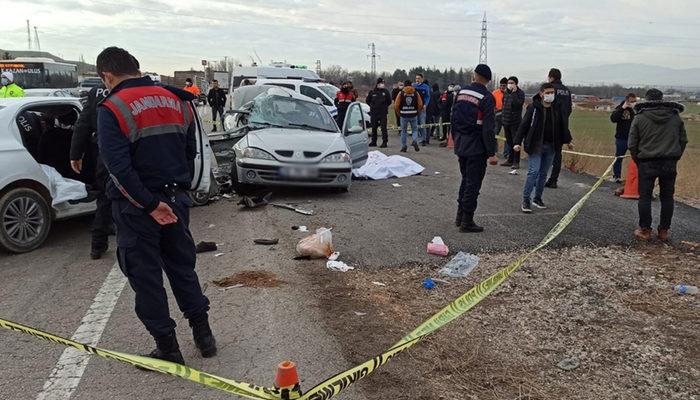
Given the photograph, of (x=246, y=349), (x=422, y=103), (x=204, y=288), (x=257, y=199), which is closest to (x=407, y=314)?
(x=246, y=349)

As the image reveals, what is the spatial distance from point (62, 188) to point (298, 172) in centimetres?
322

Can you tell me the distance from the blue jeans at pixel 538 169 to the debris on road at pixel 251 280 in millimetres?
4360

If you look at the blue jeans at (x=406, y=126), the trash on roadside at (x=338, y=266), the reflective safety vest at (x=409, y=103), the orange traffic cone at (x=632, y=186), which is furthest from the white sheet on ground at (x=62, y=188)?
the blue jeans at (x=406, y=126)

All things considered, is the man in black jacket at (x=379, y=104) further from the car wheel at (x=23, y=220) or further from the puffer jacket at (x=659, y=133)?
the car wheel at (x=23, y=220)

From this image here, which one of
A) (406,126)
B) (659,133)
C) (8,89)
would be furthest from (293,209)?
(8,89)

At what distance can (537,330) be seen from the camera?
4051 millimetres

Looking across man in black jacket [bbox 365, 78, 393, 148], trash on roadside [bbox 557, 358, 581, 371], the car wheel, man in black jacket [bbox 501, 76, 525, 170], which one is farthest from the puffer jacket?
man in black jacket [bbox 365, 78, 393, 148]

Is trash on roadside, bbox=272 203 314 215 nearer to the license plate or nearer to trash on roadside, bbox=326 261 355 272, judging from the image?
the license plate

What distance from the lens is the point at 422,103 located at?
14.6m

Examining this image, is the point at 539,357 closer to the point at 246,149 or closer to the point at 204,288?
the point at 204,288

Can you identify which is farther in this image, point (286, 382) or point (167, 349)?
point (167, 349)

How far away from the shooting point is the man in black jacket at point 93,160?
17.4 ft

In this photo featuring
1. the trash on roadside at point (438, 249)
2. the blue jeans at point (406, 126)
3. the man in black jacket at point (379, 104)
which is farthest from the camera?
the man in black jacket at point (379, 104)

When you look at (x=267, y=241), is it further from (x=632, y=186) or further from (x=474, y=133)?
(x=632, y=186)
